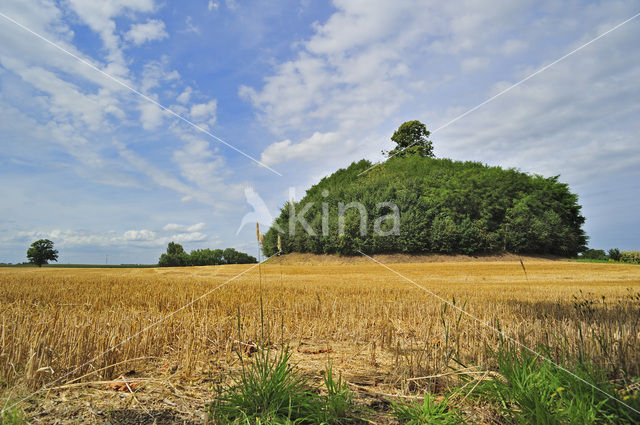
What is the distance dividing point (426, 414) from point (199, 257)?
1524 inches

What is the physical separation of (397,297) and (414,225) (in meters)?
31.2

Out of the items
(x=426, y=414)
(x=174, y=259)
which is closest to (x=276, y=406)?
(x=426, y=414)

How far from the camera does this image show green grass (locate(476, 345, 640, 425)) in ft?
7.41

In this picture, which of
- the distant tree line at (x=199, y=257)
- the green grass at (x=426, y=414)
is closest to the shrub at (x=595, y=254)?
the distant tree line at (x=199, y=257)

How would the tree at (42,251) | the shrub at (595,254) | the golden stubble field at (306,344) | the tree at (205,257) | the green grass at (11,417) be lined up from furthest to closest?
the shrub at (595,254) < the tree at (205,257) < the tree at (42,251) < the golden stubble field at (306,344) < the green grass at (11,417)

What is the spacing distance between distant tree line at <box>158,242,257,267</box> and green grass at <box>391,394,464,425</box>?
1259 inches

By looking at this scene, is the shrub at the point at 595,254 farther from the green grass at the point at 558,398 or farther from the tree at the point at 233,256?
the green grass at the point at 558,398

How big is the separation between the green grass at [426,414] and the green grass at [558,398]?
15.6 inches

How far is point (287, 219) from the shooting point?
201 ft

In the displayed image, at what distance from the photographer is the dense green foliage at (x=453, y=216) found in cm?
3262

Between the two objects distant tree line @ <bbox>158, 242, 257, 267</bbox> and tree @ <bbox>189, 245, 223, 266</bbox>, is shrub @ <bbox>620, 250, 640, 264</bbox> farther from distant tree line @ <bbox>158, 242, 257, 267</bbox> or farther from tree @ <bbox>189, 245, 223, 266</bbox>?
tree @ <bbox>189, 245, 223, 266</bbox>

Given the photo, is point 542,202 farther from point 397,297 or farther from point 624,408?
point 624,408

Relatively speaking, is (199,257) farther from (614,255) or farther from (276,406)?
(614,255)

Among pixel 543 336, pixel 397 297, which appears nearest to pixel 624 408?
pixel 543 336
